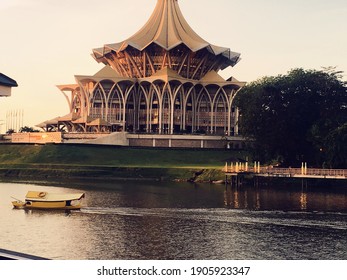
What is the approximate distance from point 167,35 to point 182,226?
123539mm

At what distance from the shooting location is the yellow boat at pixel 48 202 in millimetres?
56156

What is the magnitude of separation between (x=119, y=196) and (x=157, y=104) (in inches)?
3792

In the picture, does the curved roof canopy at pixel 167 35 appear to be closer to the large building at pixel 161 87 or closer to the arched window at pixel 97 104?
the large building at pixel 161 87

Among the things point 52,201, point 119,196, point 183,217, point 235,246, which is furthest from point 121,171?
point 235,246

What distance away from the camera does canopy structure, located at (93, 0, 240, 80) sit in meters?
160

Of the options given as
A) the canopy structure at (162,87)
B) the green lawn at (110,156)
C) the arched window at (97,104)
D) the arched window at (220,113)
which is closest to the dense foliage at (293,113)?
the green lawn at (110,156)

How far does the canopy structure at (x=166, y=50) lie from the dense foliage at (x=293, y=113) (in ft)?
210

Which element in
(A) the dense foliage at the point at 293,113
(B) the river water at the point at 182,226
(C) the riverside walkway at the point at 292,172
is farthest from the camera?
(A) the dense foliage at the point at 293,113

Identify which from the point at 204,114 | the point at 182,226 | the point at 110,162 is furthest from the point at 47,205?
the point at 204,114

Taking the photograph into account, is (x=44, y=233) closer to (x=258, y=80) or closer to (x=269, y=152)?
(x=269, y=152)

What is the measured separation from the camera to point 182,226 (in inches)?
1747

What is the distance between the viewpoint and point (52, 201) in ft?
186

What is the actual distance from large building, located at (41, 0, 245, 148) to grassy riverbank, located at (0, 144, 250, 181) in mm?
36880

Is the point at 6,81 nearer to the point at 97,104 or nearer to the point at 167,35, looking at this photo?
the point at 97,104
